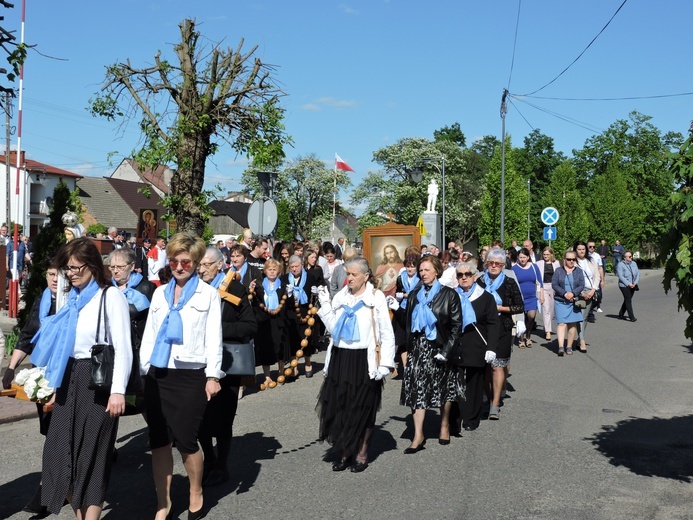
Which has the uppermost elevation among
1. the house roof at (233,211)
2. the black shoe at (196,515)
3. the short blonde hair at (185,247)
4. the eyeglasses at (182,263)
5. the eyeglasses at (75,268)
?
the house roof at (233,211)

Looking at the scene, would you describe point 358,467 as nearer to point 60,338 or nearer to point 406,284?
point 60,338

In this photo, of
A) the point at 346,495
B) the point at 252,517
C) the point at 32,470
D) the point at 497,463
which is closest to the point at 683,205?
the point at 497,463

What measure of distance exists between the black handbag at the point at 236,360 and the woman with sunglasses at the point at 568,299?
9.02 metres

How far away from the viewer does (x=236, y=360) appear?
618 cm

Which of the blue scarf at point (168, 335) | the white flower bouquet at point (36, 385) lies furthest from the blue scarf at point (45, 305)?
the blue scarf at point (168, 335)

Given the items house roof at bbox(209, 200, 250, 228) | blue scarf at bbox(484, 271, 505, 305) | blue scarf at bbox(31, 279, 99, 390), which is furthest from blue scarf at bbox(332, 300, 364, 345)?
house roof at bbox(209, 200, 250, 228)

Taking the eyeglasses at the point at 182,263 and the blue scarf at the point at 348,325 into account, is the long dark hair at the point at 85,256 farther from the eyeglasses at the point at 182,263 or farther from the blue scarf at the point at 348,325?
the blue scarf at the point at 348,325

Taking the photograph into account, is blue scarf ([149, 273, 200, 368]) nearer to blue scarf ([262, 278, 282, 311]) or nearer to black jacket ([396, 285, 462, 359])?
black jacket ([396, 285, 462, 359])

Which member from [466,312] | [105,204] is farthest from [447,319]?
[105,204]

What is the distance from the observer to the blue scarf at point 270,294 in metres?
11.0

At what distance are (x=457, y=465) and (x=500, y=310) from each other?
9.40ft

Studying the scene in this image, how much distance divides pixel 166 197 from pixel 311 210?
69.8m

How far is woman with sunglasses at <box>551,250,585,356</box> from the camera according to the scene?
562 inches

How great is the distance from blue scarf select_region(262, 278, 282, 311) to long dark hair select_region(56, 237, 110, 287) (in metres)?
6.02
